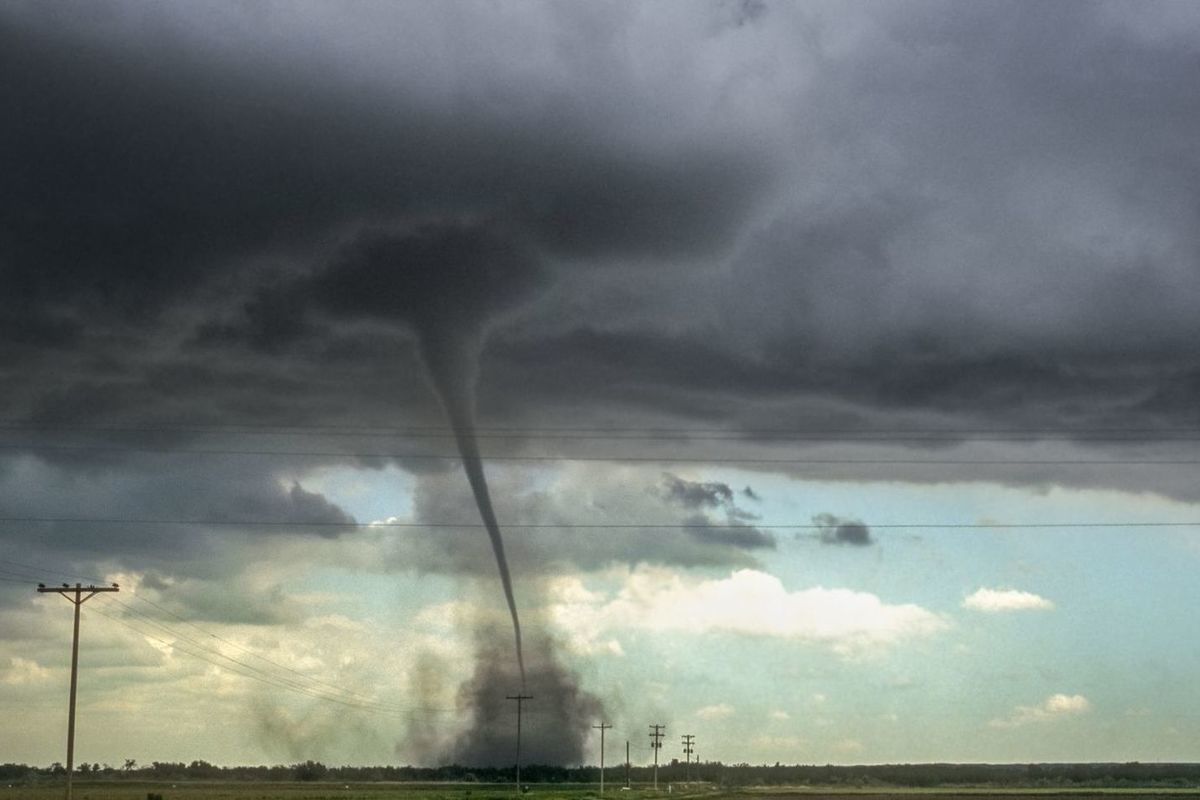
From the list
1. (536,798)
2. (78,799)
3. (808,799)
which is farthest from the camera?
(808,799)

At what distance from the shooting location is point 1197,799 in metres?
167

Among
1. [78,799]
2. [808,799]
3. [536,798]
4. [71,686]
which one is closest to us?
[71,686]

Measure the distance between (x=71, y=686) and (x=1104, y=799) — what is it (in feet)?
497

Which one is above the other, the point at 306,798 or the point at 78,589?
the point at 78,589

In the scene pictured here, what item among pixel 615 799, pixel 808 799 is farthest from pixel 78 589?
pixel 808 799

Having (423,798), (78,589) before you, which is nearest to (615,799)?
(423,798)

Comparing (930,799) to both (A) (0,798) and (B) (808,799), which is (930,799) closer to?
(B) (808,799)

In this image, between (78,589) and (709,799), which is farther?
(709,799)

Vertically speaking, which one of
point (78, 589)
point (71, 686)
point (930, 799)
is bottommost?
point (930, 799)

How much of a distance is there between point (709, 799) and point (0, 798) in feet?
308

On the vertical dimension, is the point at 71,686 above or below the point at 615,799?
above

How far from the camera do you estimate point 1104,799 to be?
19675 centimetres

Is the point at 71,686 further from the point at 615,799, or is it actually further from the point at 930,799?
the point at 930,799

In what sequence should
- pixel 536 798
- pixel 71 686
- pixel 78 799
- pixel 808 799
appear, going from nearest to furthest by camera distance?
pixel 71 686 → pixel 78 799 → pixel 536 798 → pixel 808 799
